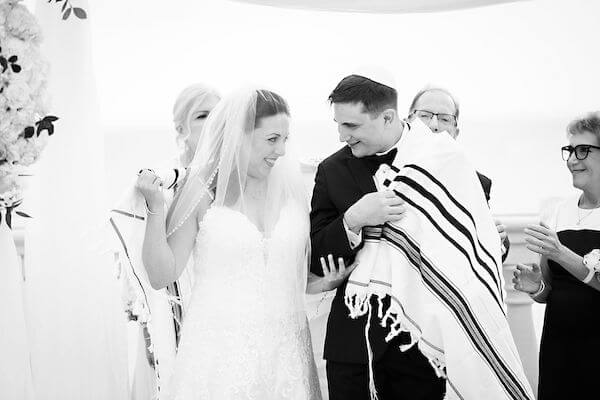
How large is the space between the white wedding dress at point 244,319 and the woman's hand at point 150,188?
0.62 feet

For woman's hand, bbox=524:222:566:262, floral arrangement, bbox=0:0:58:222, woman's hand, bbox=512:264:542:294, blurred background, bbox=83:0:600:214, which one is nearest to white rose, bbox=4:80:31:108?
floral arrangement, bbox=0:0:58:222

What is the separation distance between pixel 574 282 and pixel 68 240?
1873 millimetres

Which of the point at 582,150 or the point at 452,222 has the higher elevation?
the point at 582,150

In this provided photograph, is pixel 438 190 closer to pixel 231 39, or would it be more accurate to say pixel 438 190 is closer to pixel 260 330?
pixel 260 330

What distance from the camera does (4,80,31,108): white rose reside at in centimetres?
201

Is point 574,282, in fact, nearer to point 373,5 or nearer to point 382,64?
point 373,5

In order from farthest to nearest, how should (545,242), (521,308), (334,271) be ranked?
(521,308), (545,242), (334,271)

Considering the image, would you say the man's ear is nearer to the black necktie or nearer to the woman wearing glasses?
the black necktie

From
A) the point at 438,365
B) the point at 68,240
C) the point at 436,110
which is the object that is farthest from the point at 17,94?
the point at 436,110

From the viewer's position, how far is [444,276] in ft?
8.05

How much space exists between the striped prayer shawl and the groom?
56mm

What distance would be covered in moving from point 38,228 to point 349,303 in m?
1.07

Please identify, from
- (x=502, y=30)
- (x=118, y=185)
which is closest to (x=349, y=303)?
(x=118, y=185)

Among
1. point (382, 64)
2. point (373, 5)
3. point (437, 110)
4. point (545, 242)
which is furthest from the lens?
point (382, 64)
